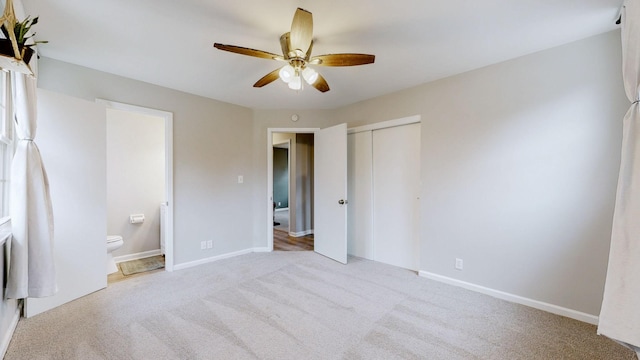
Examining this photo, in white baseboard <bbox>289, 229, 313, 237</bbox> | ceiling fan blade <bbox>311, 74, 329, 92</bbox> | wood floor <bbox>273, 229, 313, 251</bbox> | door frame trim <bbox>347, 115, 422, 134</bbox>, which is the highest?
ceiling fan blade <bbox>311, 74, 329, 92</bbox>

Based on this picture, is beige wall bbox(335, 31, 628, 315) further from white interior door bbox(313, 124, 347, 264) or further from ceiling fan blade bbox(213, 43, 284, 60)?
ceiling fan blade bbox(213, 43, 284, 60)

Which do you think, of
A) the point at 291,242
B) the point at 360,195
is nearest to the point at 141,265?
the point at 291,242

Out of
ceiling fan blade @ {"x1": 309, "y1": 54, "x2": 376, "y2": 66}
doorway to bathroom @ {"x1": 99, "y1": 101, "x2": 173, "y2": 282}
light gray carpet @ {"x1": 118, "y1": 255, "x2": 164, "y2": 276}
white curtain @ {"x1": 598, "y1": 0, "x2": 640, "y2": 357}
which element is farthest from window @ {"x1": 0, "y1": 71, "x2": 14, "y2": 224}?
white curtain @ {"x1": 598, "y1": 0, "x2": 640, "y2": 357}

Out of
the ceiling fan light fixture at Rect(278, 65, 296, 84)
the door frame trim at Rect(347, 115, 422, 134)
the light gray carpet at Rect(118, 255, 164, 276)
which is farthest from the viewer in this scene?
the light gray carpet at Rect(118, 255, 164, 276)

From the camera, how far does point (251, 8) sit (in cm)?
173

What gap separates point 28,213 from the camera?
1.75 metres

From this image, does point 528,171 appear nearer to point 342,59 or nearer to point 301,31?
point 342,59

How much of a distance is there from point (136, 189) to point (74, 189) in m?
1.41

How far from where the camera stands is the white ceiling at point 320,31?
1.73 meters

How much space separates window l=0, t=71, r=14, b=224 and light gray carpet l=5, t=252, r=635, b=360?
1.00 meters

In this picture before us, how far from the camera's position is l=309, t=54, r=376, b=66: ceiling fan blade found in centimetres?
183

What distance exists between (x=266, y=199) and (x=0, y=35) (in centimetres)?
302

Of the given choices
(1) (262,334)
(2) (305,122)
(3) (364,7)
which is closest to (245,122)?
(2) (305,122)

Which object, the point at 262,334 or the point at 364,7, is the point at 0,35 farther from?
the point at 262,334
